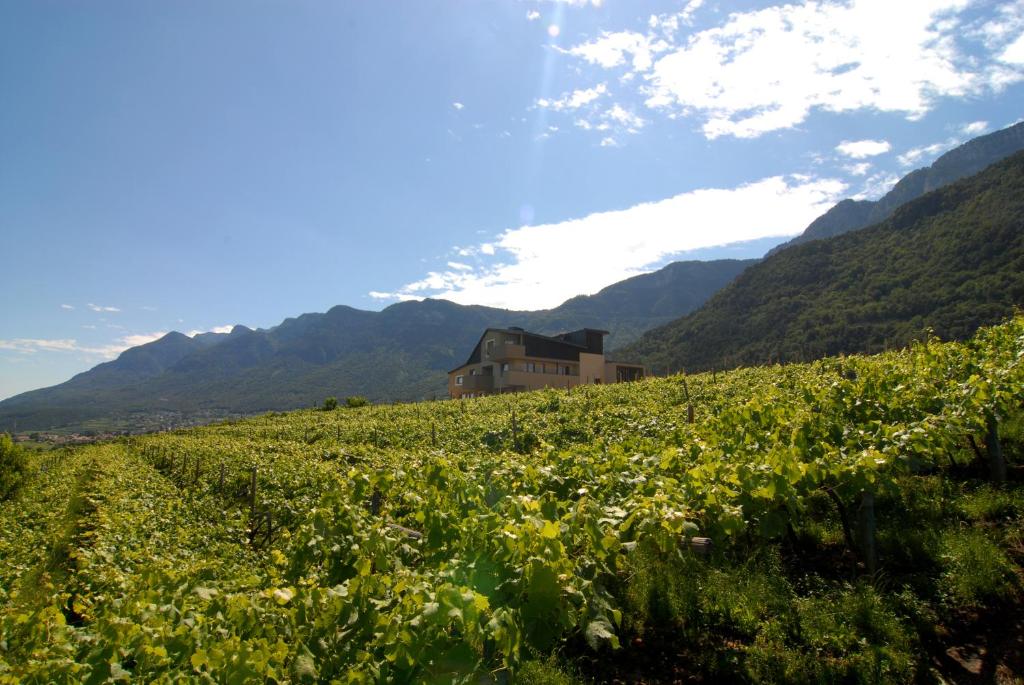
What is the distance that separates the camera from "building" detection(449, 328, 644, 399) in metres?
46.0

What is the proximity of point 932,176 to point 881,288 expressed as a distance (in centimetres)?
9727

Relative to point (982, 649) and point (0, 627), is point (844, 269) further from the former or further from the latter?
point (0, 627)

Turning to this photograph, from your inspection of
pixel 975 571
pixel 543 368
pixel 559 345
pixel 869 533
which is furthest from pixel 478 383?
pixel 975 571

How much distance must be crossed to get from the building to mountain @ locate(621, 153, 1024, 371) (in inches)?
718

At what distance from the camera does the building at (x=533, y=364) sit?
4597cm

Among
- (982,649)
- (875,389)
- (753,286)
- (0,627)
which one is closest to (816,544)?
(982,649)

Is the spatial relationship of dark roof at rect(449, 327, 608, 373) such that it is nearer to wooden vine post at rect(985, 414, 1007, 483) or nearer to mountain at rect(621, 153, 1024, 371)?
mountain at rect(621, 153, 1024, 371)

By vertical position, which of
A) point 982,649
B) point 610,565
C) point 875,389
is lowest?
point 982,649

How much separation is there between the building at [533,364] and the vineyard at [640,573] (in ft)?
123

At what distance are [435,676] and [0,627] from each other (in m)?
2.90

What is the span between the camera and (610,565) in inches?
151

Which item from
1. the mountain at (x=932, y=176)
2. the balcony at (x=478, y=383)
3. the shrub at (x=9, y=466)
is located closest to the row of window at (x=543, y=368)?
the balcony at (x=478, y=383)

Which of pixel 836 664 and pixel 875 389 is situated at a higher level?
pixel 875 389

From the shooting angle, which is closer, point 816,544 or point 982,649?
point 982,649
